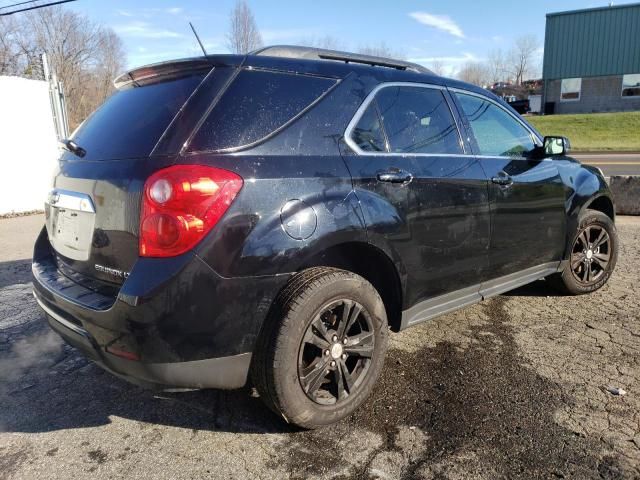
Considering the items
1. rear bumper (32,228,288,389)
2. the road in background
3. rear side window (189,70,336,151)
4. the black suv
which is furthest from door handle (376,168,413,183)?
the road in background

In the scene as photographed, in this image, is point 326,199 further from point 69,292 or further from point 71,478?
point 71,478

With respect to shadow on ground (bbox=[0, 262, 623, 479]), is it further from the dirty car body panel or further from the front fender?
the front fender

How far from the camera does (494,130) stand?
3840mm

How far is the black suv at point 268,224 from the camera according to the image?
2227mm

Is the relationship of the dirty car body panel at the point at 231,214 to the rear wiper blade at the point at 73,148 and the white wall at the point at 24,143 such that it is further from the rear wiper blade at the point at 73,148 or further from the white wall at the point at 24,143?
the white wall at the point at 24,143

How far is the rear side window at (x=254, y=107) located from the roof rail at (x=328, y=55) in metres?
0.21

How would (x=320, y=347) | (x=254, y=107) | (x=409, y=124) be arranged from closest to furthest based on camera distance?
(x=254, y=107) → (x=320, y=347) → (x=409, y=124)

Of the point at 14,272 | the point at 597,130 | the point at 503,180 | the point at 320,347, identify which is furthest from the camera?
the point at 597,130

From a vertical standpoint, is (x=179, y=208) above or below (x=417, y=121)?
below

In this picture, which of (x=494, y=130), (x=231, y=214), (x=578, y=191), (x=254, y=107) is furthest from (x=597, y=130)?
(x=231, y=214)

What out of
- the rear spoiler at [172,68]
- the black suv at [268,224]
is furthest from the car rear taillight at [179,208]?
the rear spoiler at [172,68]

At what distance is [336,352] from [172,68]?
1.75 metres

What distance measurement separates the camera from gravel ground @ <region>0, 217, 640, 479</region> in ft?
7.84

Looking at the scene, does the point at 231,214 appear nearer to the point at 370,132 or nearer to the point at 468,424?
the point at 370,132
